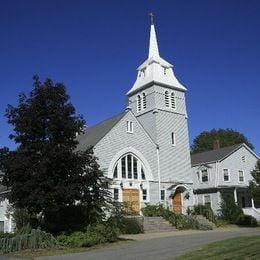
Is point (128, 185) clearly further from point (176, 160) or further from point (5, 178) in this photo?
point (5, 178)

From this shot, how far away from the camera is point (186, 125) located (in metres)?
42.2

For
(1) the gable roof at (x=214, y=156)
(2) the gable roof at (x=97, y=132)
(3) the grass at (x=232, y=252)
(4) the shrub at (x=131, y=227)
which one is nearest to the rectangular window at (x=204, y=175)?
(1) the gable roof at (x=214, y=156)

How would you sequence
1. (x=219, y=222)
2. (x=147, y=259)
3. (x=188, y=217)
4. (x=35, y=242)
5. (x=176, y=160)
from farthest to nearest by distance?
(x=176, y=160)
(x=219, y=222)
(x=188, y=217)
(x=35, y=242)
(x=147, y=259)

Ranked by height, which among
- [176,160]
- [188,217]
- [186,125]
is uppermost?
[186,125]

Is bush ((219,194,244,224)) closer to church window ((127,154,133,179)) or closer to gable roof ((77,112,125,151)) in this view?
church window ((127,154,133,179))

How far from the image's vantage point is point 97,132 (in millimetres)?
37438

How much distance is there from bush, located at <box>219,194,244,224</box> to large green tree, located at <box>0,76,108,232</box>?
17.2 m

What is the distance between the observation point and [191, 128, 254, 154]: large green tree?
7231 centimetres

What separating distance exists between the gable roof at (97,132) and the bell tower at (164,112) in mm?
3929

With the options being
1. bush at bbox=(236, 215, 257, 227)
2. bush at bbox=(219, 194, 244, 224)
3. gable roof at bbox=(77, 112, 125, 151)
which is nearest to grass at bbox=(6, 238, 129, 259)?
gable roof at bbox=(77, 112, 125, 151)

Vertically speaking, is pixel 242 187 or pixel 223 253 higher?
pixel 242 187

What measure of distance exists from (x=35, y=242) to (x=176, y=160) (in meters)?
20.6

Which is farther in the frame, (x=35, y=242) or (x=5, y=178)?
(x=5, y=178)

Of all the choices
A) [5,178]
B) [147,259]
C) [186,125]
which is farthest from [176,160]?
[147,259]
